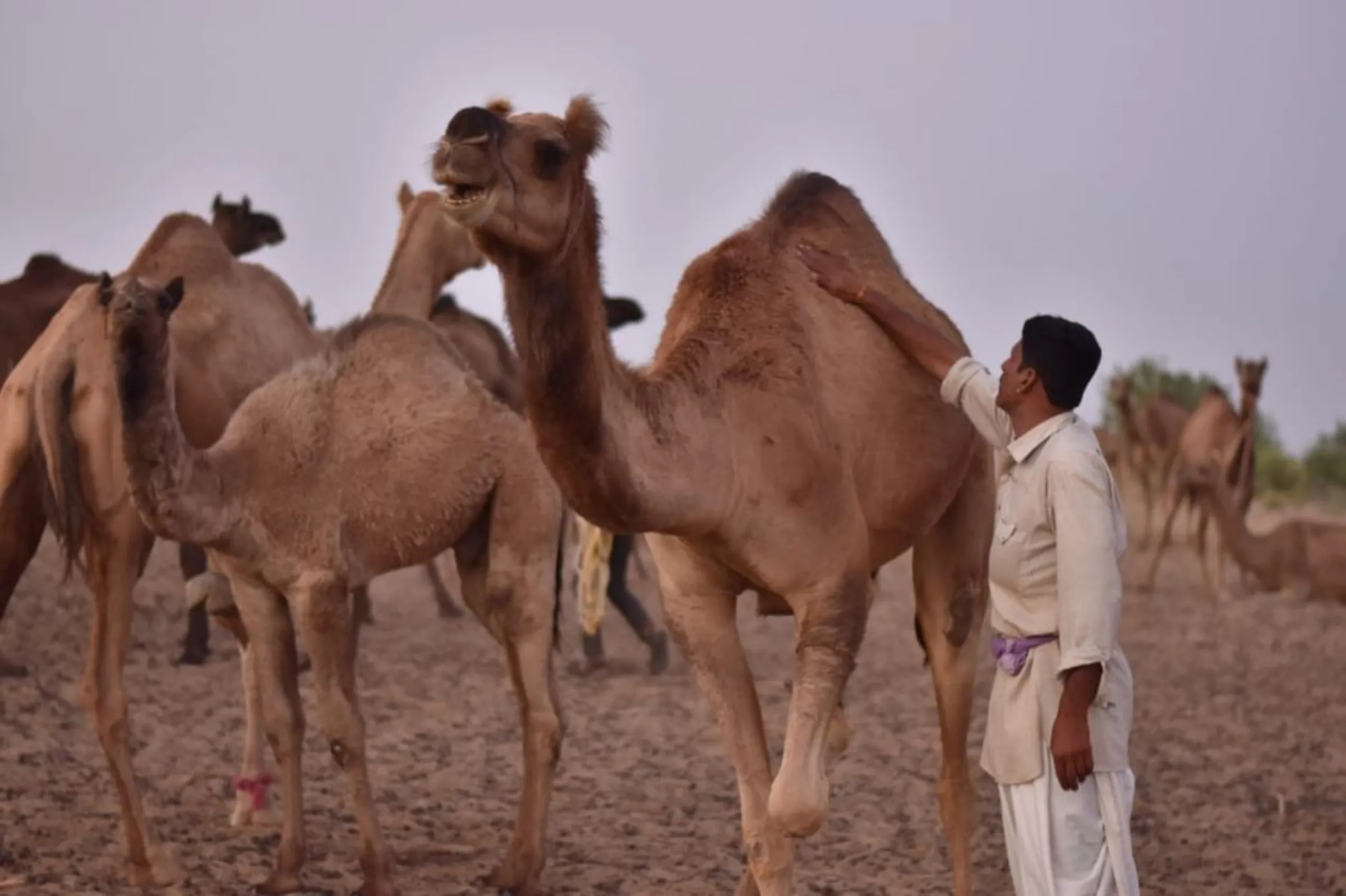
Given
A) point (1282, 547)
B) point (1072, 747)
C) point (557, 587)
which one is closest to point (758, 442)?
point (1072, 747)

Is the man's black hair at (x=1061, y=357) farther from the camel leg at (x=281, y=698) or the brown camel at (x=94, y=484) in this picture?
the brown camel at (x=94, y=484)

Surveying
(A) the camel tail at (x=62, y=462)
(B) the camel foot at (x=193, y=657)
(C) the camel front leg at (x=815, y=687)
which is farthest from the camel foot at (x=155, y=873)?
(B) the camel foot at (x=193, y=657)

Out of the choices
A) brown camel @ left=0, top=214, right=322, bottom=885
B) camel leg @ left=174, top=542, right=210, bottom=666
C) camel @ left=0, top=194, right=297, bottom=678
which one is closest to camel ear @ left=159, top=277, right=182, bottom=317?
brown camel @ left=0, top=214, right=322, bottom=885

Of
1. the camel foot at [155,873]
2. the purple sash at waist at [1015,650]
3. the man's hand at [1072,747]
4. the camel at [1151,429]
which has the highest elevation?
the camel at [1151,429]

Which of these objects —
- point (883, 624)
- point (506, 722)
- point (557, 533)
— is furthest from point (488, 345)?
point (883, 624)

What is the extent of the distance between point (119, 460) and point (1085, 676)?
3669mm

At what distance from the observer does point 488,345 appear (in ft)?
32.8

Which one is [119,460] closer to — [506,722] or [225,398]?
[225,398]

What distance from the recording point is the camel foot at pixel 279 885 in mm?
6520

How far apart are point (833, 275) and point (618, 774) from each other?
13.0 ft

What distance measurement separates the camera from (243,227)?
11.1m

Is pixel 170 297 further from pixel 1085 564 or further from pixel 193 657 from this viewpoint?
pixel 193 657

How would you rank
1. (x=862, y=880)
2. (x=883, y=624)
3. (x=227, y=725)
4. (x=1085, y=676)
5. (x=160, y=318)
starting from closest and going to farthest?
1. (x=1085, y=676)
2. (x=160, y=318)
3. (x=862, y=880)
4. (x=227, y=725)
5. (x=883, y=624)

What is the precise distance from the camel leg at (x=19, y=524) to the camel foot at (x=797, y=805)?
3132mm
